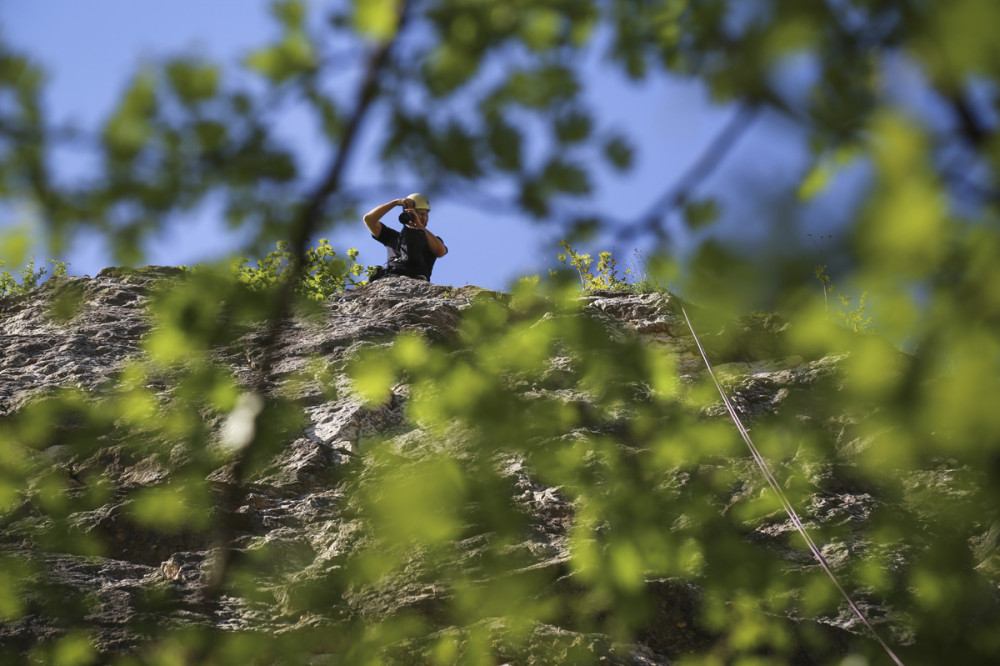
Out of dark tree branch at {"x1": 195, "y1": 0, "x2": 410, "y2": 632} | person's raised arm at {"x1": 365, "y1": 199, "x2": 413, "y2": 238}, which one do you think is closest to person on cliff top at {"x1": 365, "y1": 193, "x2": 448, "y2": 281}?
person's raised arm at {"x1": 365, "y1": 199, "x2": 413, "y2": 238}

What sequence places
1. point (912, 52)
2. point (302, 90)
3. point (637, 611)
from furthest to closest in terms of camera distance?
point (637, 611), point (302, 90), point (912, 52)

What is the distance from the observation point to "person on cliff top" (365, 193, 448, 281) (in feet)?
22.9

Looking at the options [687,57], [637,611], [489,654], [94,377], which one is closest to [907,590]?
[637,611]

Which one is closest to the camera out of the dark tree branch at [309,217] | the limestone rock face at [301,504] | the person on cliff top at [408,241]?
the dark tree branch at [309,217]

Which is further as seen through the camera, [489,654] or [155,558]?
[155,558]

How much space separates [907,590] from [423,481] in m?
2.30

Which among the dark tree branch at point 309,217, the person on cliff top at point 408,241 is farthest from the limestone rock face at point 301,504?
the person on cliff top at point 408,241

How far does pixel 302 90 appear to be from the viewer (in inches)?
59.4

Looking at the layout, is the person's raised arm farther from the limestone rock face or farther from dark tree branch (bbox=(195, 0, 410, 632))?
dark tree branch (bbox=(195, 0, 410, 632))

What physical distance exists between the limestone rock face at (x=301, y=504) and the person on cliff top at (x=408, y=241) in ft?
4.10

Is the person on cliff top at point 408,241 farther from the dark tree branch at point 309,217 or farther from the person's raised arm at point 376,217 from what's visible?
the dark tree branch at point 309,217

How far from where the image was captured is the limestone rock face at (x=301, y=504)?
316cm

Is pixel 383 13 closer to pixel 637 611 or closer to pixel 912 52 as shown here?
pixel 912 52

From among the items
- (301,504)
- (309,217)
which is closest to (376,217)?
(301,504)
